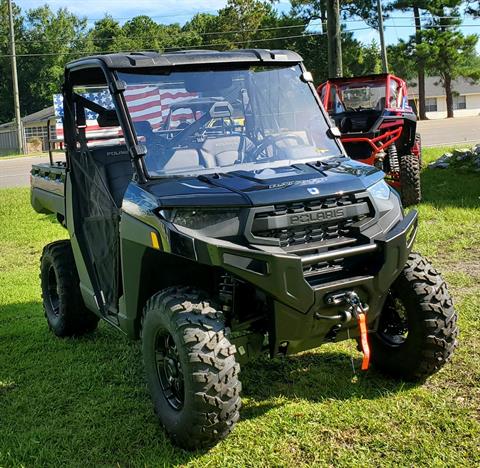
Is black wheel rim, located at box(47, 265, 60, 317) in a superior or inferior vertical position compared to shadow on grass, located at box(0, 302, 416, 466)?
superior

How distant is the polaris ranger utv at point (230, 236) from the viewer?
3299mm

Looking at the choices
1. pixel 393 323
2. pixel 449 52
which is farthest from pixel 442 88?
pixel 393 323

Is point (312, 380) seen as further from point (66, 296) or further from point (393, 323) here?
point (66, 296)

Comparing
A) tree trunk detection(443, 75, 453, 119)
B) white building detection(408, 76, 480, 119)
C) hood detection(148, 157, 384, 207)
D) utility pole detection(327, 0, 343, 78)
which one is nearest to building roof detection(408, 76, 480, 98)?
white building detection(408, 76, 480, 119)

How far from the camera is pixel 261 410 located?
13.0 feet

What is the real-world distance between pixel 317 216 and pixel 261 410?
4.37 ft

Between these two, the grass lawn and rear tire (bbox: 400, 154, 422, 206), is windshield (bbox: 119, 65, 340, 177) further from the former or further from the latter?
rear tire (bbox: 400, 154, 422, 206)

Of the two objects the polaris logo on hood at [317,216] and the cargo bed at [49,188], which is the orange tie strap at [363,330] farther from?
the cargo bed at [49,188]

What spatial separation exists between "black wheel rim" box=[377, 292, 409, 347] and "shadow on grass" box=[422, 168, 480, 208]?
6.10 meters

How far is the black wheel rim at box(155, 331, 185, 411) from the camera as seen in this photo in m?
3.58

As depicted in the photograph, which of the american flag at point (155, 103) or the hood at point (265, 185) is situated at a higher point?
the american flag at point (155, 103)

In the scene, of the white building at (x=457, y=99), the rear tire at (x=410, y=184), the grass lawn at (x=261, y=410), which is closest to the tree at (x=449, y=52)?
the white building at (x=457, y=99)

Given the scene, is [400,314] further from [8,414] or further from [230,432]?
[8,414]

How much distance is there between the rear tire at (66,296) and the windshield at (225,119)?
6.29ft
